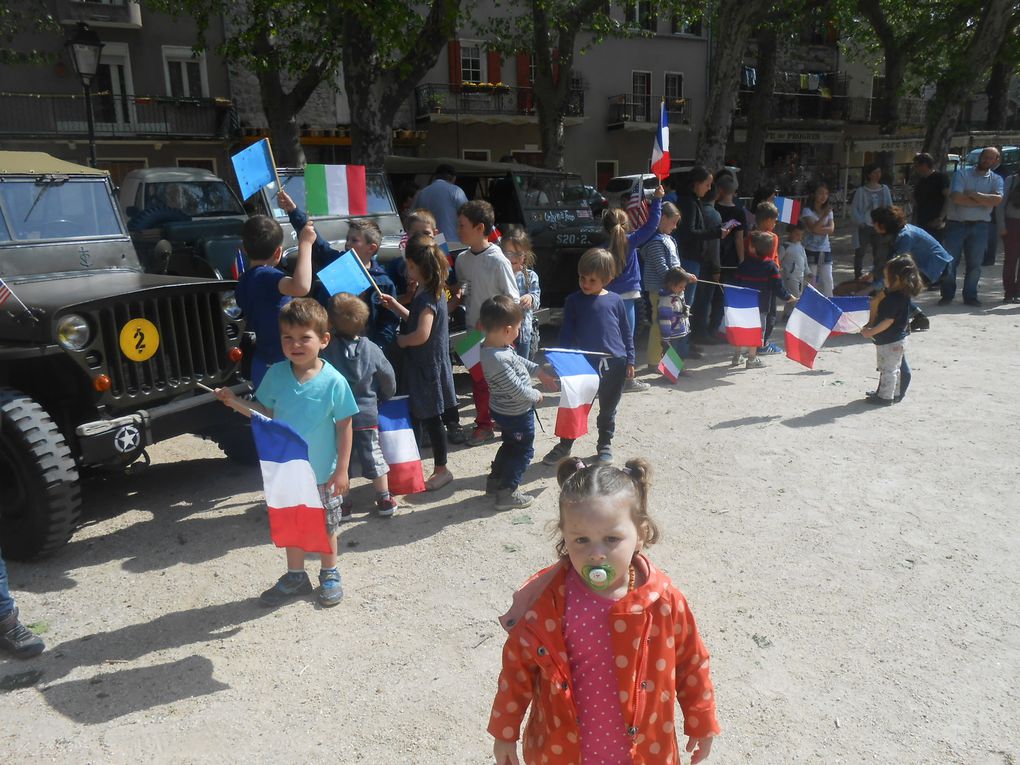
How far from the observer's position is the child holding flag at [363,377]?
4266mm

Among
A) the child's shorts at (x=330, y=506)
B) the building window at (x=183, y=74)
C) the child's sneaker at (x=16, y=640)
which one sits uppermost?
the building window at (x=183, y=74)

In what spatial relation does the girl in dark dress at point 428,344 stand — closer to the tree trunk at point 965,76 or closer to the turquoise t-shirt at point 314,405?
the turquoise t-shirt at point 314,405

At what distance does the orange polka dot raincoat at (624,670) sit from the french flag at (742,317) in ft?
18.3

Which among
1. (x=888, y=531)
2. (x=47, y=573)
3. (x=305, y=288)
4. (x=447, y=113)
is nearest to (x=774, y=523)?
(x=888, y=531)

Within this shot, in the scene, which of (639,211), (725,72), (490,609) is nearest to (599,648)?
(490,609)

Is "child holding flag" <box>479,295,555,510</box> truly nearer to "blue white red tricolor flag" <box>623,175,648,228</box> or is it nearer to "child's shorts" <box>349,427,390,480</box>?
"child's shorts" <box>349,427,390,480</box>

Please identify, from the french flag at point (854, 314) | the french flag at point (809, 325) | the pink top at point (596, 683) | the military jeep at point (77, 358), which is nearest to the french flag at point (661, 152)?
the french flag at point (809, 325)

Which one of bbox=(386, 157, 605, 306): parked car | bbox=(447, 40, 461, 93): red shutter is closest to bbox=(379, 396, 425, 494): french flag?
bbox=(386, 157, 605, 306): parked car

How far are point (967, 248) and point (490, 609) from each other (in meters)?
9.13

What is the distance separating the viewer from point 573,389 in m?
4.67

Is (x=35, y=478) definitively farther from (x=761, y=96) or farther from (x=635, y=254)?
(x=761, y=96)

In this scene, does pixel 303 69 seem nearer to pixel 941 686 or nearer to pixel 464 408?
pixel 464 408

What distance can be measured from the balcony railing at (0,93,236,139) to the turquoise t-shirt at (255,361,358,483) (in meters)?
21.4

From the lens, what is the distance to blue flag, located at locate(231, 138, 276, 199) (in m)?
4.56
